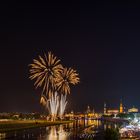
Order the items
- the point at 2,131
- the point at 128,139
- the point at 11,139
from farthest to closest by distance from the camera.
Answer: the point at 2,131
the point at 11,139
the point at 128,139

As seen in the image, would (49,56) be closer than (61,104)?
Yes

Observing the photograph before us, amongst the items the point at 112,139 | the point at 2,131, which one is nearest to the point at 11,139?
the point at 2,131

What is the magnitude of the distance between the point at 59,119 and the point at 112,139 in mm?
90741

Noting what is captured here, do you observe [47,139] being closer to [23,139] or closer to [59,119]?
[23,139]

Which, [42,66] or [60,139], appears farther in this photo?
[42,66]

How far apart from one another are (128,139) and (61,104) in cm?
4518

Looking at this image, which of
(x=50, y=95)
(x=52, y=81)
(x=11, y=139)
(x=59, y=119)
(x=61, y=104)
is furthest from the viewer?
(x=59, y=119)

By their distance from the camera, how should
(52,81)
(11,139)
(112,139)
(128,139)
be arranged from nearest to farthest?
1. (112,139)
2. (128,139)
3. (11,139)
4. (52,81)

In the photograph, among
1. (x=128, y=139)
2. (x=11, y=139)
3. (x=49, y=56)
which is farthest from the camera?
(x=49, y=56)

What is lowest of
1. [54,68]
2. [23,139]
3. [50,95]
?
[23,139]

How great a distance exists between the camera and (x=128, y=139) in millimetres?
45312

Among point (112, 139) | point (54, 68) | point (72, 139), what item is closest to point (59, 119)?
point (54, 68)

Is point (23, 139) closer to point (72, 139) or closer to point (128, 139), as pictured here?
point (72, 139)

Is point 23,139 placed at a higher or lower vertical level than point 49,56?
lower
